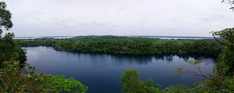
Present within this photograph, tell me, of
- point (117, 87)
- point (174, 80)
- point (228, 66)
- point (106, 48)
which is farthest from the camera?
point (106, 48)

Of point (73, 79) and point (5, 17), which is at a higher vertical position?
point (5, 17)

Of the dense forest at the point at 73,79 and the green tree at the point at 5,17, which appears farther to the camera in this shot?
the green tree at the point at 5,17

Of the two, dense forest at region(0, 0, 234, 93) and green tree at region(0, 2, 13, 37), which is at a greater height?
green tree at region(0, 2, 13, 37)

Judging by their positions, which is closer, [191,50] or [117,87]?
[117,87]

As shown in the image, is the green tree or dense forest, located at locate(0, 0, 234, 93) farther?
the green tree

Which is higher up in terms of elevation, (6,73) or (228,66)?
(6,73)

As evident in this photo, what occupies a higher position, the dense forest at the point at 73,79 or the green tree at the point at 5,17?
the green tree at the point at 5,17

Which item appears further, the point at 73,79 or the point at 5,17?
the point at 73,79

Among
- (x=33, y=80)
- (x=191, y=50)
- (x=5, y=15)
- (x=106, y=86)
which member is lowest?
(x=106, y=86)

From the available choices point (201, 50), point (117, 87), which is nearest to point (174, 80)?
point (117, 87)

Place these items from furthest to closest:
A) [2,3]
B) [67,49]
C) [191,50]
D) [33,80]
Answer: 1. [67,49]
2. [191,50]
3. [2,3]
4. [33,80]

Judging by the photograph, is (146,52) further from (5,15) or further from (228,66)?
(5,15)
